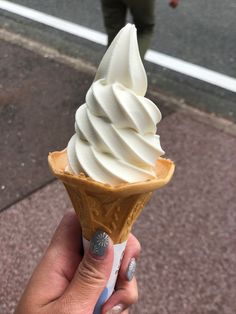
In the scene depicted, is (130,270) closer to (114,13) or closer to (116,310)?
(116,310)

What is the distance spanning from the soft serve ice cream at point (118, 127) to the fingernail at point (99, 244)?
7.4 inches

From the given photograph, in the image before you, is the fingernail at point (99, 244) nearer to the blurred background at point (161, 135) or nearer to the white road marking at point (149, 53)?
the blurred background at point (161, 135)

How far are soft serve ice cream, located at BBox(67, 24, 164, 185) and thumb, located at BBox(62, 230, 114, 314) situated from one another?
213 millimetres

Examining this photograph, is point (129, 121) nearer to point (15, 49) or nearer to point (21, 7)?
point (15, 49)

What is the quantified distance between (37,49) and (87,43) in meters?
0.52

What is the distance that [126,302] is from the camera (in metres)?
1.90

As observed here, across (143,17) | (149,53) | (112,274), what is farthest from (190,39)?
(112,274)

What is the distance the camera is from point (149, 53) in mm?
5336

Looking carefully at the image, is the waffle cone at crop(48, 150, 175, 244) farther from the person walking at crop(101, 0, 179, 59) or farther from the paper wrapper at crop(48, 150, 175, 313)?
Answer: the person walking at crop(101, 0, 179, 59)

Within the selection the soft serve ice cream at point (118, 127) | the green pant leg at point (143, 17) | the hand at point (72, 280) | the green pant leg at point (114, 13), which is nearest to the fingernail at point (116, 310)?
the hand at point (72, 280)

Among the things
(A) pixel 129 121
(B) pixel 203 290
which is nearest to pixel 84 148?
(A) pixel 129 121

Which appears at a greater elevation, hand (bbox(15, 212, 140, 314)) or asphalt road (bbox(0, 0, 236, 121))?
hand (bbox(15, 212, 140, 314))

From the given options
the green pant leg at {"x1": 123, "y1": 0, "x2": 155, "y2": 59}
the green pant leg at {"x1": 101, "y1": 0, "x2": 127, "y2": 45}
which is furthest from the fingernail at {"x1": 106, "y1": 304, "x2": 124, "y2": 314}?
the green pant leg at {"x1": 101, "y1": 0, "x2": 127, "y2": 45}

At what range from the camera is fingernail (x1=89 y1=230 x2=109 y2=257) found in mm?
1703
